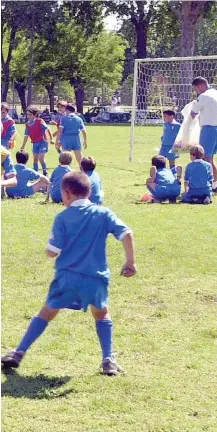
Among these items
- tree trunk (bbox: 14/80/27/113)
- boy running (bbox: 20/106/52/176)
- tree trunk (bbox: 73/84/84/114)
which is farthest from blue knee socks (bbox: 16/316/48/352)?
tree trunk (bbox: 14/80/27/113)

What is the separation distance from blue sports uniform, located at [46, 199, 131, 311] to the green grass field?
528 millimetres

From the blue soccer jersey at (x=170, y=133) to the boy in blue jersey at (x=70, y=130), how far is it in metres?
1.45

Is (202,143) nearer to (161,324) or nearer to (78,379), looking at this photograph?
(161,324)

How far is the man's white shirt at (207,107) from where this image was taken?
11.8m

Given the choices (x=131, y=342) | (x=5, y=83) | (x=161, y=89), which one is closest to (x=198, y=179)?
(x=131, y=342)

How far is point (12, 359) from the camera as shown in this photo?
180 inches

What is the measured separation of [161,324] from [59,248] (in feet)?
4.76

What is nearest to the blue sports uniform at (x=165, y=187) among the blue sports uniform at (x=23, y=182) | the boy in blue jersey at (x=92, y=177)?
the boy in blue jersey at (x=92, y=177)

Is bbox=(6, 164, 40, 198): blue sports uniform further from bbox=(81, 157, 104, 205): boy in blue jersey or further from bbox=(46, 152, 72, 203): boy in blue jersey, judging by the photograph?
bbox=(81, 157, 104, 205): boy in blue jersey

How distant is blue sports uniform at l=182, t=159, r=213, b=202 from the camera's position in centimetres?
1063

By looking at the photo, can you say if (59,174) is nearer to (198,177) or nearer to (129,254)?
(198,177)

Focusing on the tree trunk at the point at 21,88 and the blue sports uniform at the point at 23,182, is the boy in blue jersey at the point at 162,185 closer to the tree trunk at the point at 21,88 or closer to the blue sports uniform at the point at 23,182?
the blue sports uniform at the point at 23,182

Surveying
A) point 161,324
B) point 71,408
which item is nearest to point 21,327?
point 161,324

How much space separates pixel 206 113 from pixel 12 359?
8058mm
